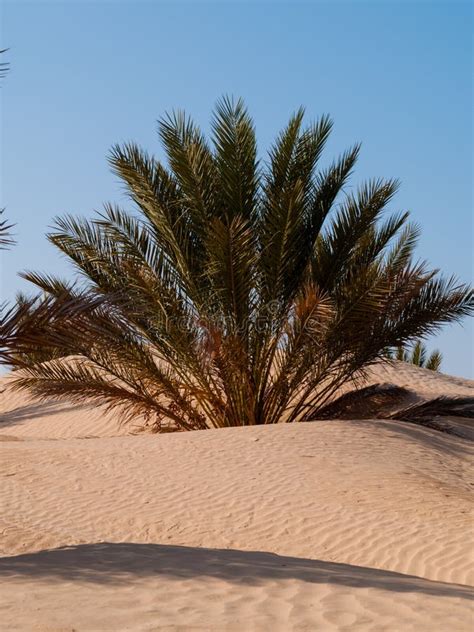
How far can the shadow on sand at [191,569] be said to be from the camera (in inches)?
221

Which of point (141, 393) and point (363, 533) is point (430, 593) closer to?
point (363, 533)

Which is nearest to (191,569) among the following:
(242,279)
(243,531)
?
(243,531)

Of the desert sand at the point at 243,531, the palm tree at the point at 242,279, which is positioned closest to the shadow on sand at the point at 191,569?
the desert sand at the point at 243,531

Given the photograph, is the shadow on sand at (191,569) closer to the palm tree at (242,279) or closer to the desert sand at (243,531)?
the desert sand at (243,531)

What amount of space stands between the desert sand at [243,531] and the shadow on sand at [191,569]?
0.02 metres

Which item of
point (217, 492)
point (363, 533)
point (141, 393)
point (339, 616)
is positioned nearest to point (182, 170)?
point (141, 393)

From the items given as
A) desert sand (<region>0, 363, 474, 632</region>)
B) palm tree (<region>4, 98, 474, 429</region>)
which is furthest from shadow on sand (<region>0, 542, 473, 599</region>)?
palm tree (<region>4, 98, 474, 429</region>)

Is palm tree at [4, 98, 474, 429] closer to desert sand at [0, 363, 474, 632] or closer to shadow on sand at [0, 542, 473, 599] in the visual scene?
desert sand at [0, 363, 474, 632]

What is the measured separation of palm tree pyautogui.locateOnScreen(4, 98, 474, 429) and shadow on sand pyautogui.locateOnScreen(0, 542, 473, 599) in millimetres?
6413

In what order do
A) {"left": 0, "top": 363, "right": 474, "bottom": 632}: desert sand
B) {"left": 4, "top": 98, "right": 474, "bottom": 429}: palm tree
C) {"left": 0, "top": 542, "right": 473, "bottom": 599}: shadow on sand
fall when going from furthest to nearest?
{"left": 4, "top": 98, "right": 474, "bottom": 429}: palm tree, {"left": 0, "top": 542, "right": 473, "bottom": 599}: shadow on sand, {"left": 0, "top": 363, "right": 474, "bottom": 632}: desert sand

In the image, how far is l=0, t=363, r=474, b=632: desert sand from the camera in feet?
15.7

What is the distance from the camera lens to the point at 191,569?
236 inches

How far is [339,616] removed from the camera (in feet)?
15.4

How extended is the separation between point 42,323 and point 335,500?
13.9ft
